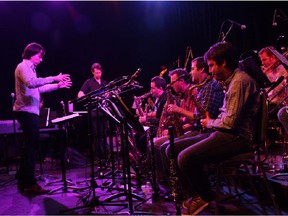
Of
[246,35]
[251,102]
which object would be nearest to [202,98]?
[251,102]

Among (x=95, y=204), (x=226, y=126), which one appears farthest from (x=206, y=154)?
(x=95, y=204)

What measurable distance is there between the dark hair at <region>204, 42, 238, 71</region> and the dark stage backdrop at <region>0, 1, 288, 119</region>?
5.48 metres

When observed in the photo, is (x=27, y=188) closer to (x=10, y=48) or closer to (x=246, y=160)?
(x=246, y=160)

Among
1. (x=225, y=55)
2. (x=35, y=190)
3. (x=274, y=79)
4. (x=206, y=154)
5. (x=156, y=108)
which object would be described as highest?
(x=225, y=55)

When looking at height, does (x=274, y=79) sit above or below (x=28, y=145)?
above

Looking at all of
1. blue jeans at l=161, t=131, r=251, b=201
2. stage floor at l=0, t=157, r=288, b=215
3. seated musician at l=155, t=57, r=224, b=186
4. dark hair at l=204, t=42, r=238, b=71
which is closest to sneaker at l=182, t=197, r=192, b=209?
stage floor at l=0, t=157, r=288, b=215

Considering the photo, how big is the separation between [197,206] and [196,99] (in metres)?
1.22

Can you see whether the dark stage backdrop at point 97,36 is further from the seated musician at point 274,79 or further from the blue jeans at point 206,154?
the blue jeans at point 206,154

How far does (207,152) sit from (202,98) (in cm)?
87

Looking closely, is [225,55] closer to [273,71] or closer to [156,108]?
[273,71]

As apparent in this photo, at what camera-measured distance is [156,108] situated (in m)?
5.44

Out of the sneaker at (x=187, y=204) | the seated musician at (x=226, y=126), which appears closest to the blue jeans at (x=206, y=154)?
the seated musician at (x=226, y=126)

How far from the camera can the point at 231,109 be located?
9.16ft

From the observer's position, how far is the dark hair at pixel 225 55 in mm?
3000
